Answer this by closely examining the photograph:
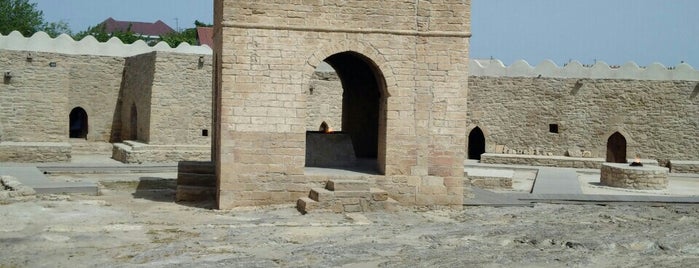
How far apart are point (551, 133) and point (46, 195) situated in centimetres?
1513

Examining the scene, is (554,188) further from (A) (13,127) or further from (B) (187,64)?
(A) (13,127)

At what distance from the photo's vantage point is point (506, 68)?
21719mm

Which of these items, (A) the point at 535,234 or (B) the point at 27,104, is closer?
(A) the point at 535,234

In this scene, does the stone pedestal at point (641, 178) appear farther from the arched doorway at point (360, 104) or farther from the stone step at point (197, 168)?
the stone step at point (197, 168)

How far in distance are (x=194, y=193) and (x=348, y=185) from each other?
2545mm

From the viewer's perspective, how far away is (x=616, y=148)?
21.6 m

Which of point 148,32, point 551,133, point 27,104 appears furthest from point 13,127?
point 148,32

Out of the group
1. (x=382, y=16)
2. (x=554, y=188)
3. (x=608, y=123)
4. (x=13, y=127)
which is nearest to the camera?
(x=382, y=16)

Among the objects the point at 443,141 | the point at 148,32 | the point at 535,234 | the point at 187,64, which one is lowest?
the point at 535,234

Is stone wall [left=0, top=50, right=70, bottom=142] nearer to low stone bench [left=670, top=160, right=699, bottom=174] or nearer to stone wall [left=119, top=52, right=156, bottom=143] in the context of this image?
stone wall [left=119, top=52, right=156, bottom=143]

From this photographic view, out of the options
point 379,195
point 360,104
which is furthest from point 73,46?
point 379,195

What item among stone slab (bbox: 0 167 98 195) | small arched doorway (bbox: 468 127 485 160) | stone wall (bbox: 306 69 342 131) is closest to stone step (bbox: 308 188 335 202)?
stone slab (bbox: 0 167 98 195)

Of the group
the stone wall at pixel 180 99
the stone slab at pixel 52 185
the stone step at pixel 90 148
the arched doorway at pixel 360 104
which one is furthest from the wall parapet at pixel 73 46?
the stone slab at pixel 52 185

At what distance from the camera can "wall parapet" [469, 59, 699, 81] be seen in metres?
20.7
